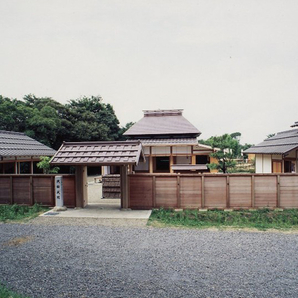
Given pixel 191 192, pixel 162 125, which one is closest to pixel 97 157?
pixel 191 192

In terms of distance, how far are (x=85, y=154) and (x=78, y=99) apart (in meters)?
30.8

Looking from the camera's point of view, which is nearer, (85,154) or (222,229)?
(222,229)

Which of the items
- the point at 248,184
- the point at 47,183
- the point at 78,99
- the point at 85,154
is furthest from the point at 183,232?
the point at 78,99

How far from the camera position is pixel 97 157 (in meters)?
9.05

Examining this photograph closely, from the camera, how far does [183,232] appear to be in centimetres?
683

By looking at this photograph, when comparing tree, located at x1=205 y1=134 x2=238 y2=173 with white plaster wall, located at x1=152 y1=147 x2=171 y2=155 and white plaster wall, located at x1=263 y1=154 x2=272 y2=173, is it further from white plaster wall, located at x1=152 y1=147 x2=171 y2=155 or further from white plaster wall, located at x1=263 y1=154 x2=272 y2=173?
white plaster wall, located at x1=152 y1=147 x2=171 y2=155

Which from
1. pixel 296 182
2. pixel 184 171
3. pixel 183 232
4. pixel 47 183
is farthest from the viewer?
pixel 184 171

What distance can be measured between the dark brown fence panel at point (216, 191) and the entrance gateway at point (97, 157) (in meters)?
2.95

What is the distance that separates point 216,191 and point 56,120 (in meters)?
19.2

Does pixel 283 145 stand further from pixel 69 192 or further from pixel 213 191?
pixel 69 192

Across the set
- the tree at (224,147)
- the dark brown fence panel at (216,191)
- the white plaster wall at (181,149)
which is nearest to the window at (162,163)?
the white plaster wall at (181,149)

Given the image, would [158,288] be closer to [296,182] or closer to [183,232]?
[183,232]

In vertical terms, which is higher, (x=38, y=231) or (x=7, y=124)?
(x=7, y=124)

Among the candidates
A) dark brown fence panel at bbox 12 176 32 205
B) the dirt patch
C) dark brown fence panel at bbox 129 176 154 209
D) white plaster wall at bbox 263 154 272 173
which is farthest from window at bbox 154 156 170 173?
the dirt patch
